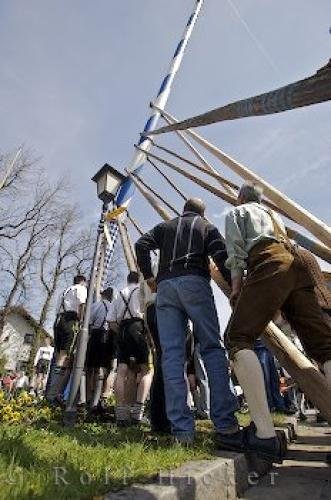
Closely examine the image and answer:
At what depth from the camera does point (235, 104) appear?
1.46 meters

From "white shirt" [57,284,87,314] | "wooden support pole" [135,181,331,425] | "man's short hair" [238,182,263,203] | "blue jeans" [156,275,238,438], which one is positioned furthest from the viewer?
"white shirt" [57,284,87,314]

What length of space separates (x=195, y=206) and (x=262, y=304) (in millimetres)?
1426

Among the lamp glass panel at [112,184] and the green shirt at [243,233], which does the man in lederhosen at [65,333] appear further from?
the green shirt at [243,233]

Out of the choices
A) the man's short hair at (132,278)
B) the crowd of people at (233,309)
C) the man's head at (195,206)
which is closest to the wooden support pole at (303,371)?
the crowd of people at (233,309)

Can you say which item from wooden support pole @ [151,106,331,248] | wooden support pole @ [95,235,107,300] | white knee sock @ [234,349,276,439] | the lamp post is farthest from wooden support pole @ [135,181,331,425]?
wooden support pole @ [95,235,107,300]

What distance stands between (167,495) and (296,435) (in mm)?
3413

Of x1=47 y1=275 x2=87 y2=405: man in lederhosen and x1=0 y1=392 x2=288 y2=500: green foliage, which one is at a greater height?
x1=47 y1=275 x2=87 y2=405: man in lederhosen

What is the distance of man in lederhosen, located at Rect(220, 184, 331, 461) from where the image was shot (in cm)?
270

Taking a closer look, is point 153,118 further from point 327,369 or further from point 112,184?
point 327,369

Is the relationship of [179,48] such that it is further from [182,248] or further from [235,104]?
[235,104]

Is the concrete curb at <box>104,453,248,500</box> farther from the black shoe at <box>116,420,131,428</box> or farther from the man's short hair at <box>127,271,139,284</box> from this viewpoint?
the man's short hair at <box>127,271,139,284</box>

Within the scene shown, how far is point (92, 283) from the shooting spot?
212 inches

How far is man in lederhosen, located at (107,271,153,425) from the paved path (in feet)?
5.74

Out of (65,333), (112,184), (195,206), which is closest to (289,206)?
(195,206)
